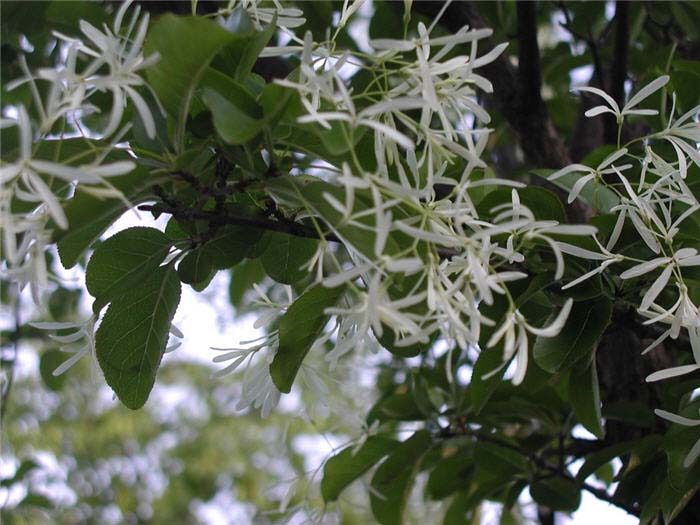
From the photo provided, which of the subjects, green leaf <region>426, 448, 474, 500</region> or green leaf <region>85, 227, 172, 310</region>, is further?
green leaf <region>426, 448, 474, 500</region>

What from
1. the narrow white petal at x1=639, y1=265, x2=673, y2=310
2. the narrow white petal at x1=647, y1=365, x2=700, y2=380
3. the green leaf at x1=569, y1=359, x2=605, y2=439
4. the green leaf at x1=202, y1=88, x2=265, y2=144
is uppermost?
the green leaf at x1=202, y1=88, x2=265, y2=144

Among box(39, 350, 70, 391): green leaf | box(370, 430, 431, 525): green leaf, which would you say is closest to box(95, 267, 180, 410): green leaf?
box(370, 430, 431, 525): green leaf

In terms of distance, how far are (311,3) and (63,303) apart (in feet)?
2.58

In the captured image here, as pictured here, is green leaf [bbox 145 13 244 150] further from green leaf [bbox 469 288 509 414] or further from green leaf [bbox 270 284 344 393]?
green leaf [bbox 469 288 509 414]

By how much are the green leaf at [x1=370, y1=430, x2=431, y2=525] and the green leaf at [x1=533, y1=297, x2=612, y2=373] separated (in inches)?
13.7

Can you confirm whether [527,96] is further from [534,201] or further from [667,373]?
[667,373]

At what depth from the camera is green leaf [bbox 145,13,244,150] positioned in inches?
19.6

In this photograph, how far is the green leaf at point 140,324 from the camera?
0.67m

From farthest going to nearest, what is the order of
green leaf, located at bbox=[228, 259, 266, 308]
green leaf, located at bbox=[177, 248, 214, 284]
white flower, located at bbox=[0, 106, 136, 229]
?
1. green leaf, located at bbox=[228, 259, 266, 308]
2. green leaf, located at bbox=[177, 248, 214, 284]
3. white flower, located at bbox=[0, 106, 136, 229]

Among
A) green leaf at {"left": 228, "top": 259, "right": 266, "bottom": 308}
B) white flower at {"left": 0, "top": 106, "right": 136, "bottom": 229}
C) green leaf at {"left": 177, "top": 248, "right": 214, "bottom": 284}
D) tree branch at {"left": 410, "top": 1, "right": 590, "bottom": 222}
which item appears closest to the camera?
white flower at {"left": 0, "top": 106, "right": 136, "bottom": 229}

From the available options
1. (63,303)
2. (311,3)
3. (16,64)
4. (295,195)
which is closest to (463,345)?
(295,195)

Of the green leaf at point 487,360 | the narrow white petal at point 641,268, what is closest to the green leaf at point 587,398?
the green leaf at point 487,360

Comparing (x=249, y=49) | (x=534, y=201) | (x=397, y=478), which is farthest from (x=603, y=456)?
(x=249, y=49)

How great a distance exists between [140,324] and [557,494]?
59 centimetres
